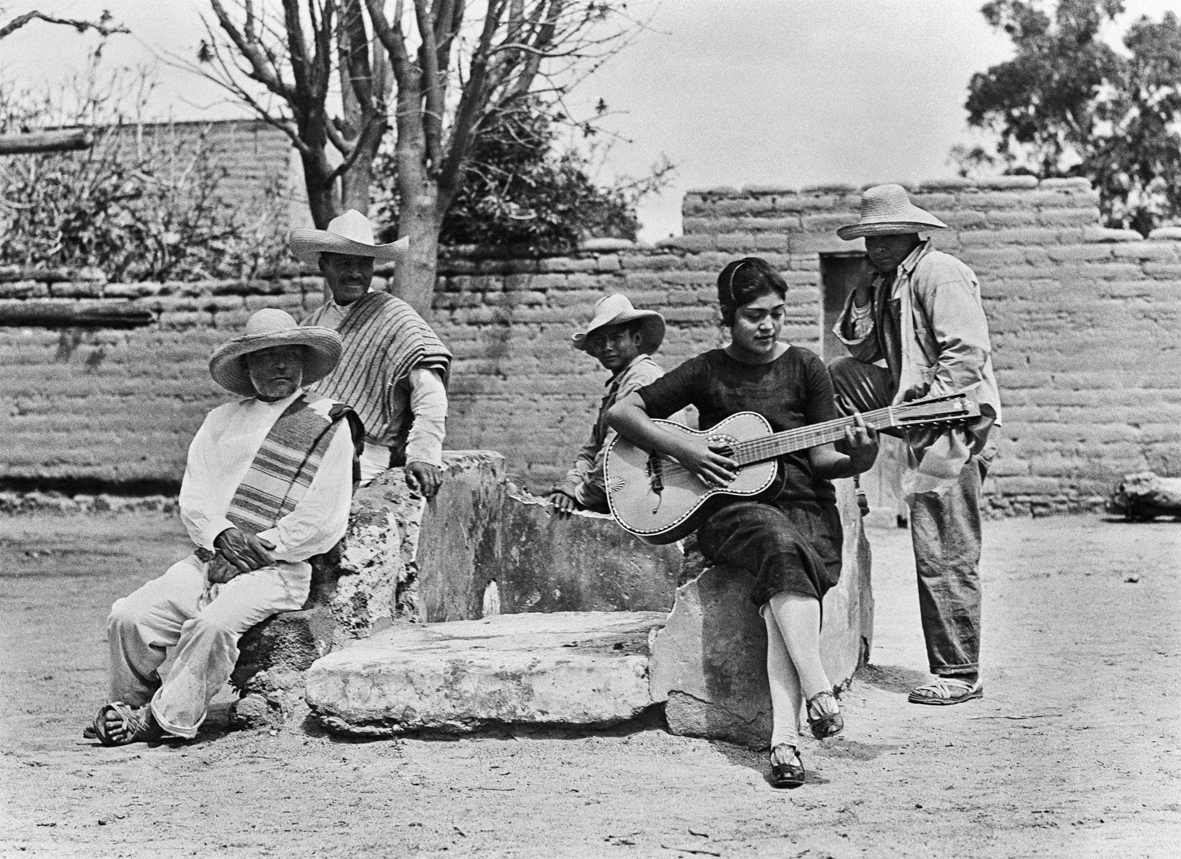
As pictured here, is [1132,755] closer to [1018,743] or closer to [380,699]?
[1018,743]

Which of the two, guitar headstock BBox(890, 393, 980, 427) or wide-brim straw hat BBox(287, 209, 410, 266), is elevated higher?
wide-brim straw hat BBox(287, 209, 410, 266)

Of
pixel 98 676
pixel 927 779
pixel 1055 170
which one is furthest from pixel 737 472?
pixel 1055 170

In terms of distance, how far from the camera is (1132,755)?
4715 millimetres

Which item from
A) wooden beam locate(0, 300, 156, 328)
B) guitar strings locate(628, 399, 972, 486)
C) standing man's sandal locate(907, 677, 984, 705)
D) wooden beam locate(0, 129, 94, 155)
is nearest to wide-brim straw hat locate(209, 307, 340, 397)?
guitar strings locate(628, 399, 972, 486)

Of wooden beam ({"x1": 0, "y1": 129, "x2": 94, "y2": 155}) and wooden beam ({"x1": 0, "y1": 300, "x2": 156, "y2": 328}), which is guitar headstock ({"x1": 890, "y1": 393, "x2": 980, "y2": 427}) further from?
wooden beam ({"x1": 0, "y1": 300, "x2": 156, "y2": 328})

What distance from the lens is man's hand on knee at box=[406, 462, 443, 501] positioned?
5773 mm

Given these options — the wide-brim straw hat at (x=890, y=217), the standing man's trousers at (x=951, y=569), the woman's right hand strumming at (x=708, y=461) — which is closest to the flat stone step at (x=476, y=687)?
the woman's right hand strumming at (x=708, y=461)

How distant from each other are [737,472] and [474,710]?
1161mm

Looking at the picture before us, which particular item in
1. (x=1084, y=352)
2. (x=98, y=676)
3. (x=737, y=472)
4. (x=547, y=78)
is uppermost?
(x=547, y=78)

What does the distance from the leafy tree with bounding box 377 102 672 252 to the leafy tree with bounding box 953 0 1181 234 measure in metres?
11.5

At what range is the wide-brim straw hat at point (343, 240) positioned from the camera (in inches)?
239

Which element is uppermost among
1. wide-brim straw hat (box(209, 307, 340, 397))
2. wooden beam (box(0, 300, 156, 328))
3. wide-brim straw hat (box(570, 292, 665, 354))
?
wooden beam (box(0, 300, 156, 328))

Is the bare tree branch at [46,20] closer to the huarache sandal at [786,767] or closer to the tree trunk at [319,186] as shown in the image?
the tree trunk at [319,186]

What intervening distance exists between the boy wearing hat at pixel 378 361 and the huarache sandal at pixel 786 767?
1954mm
